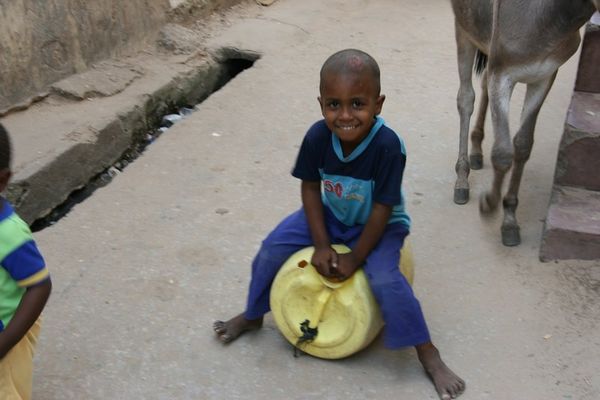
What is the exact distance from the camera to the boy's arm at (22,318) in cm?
204

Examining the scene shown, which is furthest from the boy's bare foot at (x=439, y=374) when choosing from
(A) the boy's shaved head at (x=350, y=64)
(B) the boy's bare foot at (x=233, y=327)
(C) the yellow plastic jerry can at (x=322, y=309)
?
(A) the boy's shaved head at (x=350, y=64)

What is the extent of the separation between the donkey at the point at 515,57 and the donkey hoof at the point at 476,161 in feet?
1.29

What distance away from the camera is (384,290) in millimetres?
2525

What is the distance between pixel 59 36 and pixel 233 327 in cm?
293

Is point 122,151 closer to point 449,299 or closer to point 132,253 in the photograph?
point 132,253

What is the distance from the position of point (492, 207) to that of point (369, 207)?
1.18 m

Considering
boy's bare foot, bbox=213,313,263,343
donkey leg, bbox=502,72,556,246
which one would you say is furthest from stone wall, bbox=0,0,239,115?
donkey leg, bbox=502,72,556,246

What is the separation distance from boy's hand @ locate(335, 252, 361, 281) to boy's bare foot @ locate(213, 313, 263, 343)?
1.56 feet

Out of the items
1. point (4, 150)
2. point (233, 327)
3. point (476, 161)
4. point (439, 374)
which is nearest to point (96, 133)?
point (233, 327)

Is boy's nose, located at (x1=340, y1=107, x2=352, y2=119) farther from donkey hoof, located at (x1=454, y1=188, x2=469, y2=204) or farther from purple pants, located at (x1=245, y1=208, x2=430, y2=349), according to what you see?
donkey hoof, located at (x1=454, y1=188, x2=469, y2=204)

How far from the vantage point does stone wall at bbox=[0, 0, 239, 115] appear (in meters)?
4.55

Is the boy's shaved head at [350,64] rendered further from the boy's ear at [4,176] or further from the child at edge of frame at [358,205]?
the boy's ear at [4,176]

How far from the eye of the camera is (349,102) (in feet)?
7.93

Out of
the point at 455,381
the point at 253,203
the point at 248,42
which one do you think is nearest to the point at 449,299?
the point at 455,381
